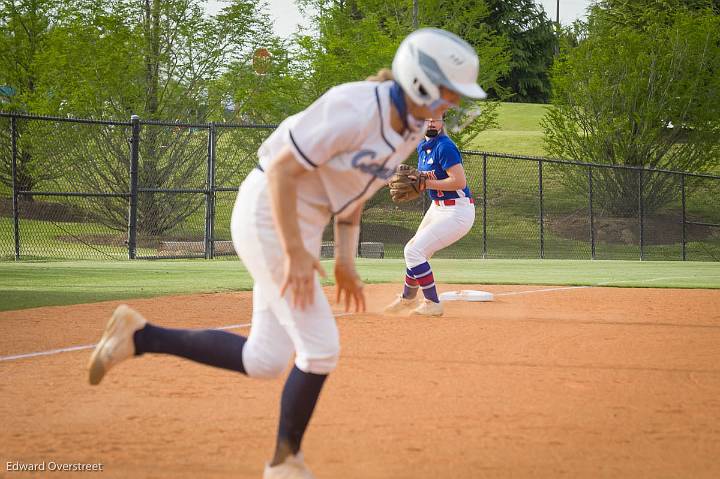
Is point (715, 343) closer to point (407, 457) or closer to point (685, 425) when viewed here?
point (685, 425)

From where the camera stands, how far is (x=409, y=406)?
210 inches

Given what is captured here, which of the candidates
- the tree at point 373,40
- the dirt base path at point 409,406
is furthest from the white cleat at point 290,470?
the tree at point 373,40

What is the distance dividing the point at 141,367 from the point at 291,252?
3074mm

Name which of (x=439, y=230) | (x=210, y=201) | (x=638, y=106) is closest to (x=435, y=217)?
(x=439, y=230)

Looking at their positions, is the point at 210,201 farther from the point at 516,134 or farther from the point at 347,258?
the point at 516,134

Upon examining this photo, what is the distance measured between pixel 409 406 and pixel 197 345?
1698mm

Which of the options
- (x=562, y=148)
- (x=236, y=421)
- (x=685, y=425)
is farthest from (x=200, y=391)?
(x=562, y=148)

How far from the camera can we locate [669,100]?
107 feet

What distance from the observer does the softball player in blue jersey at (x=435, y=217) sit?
9344 millimetres

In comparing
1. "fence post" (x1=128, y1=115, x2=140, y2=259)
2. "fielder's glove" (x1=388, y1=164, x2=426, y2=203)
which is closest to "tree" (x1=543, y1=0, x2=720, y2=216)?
"fence post" (x1=128, y1=115, x2=140, y2=259)

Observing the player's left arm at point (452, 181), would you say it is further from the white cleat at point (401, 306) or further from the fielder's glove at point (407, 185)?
the white cleat at point (401, 306)

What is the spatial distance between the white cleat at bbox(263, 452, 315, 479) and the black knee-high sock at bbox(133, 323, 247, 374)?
448mm

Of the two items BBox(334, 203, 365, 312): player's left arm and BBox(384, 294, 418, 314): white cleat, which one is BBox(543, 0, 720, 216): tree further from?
BBox(334, 203, 365, 312): player's left arm

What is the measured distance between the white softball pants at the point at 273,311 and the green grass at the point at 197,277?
622 centimetres
